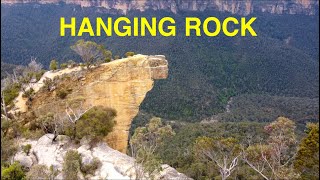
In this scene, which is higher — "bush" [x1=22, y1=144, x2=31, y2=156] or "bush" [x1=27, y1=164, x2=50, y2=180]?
"bush" [x1=27, y1=164, x2=50, y2=180]

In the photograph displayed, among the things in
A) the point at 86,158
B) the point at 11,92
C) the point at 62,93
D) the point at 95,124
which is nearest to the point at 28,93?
the point at 11,92

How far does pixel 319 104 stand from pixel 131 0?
53.0 meters

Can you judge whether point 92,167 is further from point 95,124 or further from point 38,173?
point 95,124

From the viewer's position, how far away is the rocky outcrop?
51.8ft

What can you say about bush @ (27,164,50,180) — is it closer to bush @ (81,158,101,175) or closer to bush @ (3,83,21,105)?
bush @ (81,158,101,175)

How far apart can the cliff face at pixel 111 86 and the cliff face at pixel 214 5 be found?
8233 centimetres

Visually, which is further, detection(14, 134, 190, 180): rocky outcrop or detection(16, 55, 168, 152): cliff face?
detection(16, 55, 168, 152): cliff face

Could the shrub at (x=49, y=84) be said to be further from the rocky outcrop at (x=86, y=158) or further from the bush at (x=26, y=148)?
the bush at (x=26, y=148)

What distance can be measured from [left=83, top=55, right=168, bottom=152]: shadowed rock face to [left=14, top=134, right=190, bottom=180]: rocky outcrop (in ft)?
8.55

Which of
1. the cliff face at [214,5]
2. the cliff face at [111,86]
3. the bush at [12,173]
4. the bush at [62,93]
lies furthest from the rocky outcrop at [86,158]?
the cliff face at [214,5]

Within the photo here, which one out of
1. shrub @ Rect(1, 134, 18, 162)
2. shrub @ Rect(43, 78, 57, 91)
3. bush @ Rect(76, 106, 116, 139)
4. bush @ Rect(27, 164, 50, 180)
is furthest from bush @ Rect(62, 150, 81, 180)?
shrub @ Rect(43, 78, 57, 91)

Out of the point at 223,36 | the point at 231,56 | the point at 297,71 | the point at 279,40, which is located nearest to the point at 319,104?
the point at 297,71

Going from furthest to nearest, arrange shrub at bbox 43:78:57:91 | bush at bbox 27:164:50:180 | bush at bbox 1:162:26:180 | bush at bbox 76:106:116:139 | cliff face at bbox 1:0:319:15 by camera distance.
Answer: cliff face at bbox 1:0:319:15 < shrub at bbox 43:78:57:91 < bush at bbox 76:106:116:139 < bush at bbox 27:164:50:180 < bush at bbox 1:162:26:180

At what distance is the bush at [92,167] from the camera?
16.0m
